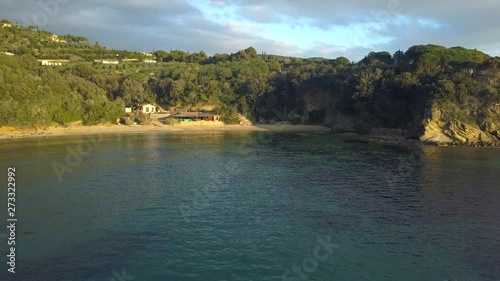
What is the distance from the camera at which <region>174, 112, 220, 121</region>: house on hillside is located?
345ft

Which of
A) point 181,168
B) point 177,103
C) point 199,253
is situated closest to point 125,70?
point 177,103

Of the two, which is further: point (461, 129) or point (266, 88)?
point (266, 88)

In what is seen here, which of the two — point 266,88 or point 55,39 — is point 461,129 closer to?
point 266,88

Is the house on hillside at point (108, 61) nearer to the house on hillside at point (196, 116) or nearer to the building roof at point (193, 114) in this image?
the building roof at point (193, 114)

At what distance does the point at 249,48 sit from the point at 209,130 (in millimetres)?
78382

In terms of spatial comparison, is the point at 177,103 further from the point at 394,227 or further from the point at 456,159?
the point at 394,227

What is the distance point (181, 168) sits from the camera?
46281 mm

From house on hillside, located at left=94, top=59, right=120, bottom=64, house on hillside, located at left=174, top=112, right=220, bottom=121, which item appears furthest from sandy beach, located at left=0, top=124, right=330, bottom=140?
house on hillside, located at left=94, top=59, right=120, bottom=64

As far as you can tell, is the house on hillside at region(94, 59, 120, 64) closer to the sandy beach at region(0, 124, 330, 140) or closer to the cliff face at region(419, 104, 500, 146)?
the sandy beach at region(0, 124, 330, 140)

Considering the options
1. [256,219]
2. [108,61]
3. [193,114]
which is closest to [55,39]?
[108,61]

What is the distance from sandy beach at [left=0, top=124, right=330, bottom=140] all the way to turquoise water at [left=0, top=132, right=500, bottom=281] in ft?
90.4

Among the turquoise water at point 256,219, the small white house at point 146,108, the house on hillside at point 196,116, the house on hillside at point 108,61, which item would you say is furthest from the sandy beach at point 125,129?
the house on hillside at point 108,61

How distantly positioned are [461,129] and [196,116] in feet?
212

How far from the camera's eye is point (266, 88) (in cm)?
11450
